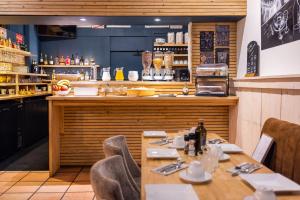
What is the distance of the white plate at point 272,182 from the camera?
1.71 metres

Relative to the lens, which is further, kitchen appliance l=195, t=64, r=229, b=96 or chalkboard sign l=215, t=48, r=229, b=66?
chalkboard sign l=215, t=48, r=229, b=66

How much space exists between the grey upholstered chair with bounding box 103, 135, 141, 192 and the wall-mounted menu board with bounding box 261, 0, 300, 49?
2.01 meters

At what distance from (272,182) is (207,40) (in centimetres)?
374

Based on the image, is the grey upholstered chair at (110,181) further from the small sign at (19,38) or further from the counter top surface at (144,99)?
the small sign at (19,38)

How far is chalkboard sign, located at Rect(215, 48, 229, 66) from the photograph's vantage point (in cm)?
526

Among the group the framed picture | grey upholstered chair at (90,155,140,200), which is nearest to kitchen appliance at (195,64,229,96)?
the framed picture

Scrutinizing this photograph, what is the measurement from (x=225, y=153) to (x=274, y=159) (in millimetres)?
614

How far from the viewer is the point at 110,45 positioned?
33.2 feet

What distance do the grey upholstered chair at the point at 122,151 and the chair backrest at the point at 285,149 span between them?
122 centimetres

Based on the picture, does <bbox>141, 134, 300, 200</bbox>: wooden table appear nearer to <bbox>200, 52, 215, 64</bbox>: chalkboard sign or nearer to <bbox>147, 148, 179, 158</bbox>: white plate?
<bbox>147, 148, 179, 158</bbox>: white plate

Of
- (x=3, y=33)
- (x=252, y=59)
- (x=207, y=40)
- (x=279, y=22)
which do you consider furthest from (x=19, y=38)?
(x=279, y=22)

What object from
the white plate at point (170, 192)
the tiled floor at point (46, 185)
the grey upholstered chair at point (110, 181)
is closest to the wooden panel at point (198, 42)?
the tiled floor at point (46, 185)

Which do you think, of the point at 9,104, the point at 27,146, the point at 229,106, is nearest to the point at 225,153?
the point at 229,106

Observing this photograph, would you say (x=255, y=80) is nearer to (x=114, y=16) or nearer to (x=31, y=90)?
(x=114, y=16)
